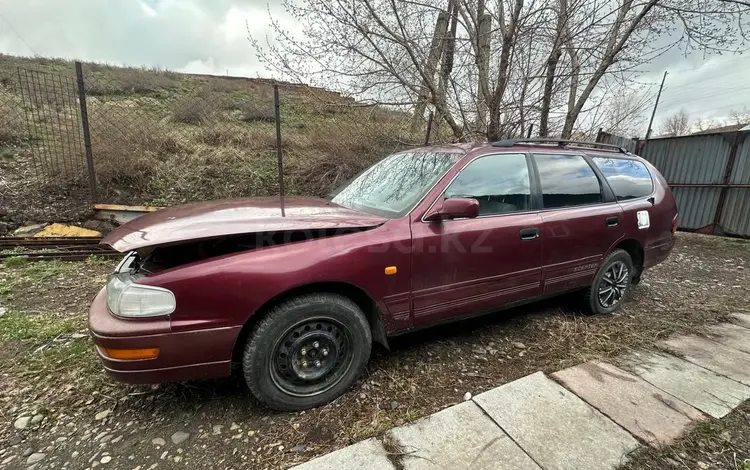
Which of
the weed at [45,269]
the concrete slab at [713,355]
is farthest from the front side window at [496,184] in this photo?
the weed at [45,269]

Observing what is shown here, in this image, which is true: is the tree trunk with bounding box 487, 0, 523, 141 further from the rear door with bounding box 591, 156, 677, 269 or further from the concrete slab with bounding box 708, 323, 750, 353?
the concrete slab with bounding box 708, 323, 750, 353

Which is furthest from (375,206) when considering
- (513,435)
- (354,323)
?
(513,435)

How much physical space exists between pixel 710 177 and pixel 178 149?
10.7 m

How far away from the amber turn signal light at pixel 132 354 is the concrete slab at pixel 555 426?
1.79m

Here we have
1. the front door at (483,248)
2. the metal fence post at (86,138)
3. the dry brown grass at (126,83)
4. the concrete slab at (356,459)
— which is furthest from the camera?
the dry brown grass at (126,83)

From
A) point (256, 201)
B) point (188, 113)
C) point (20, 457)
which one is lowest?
point (20, 457)

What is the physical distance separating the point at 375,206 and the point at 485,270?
91 cm

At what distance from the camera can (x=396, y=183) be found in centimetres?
275

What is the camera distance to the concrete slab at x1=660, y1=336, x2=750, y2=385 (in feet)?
8.39

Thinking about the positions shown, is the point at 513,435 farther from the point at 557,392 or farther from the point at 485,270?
the point at 485,270

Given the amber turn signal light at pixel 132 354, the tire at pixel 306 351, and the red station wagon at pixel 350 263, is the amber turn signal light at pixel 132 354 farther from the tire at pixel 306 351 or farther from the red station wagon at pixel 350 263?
the tire at pixel 306 351

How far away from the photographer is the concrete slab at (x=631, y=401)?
195cm

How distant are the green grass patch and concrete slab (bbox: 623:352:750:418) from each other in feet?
14.1

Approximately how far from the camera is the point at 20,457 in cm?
174
